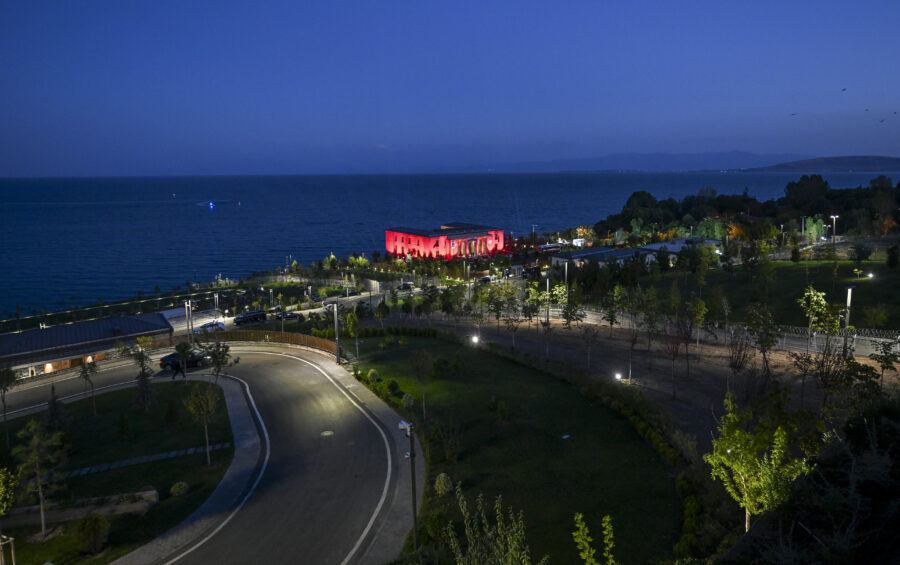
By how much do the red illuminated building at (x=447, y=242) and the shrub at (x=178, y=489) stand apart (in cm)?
5834

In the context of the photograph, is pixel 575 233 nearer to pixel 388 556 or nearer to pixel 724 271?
pixel 724 271

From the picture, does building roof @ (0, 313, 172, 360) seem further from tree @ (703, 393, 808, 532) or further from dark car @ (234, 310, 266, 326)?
tree @ (703, 393, 808, 532)

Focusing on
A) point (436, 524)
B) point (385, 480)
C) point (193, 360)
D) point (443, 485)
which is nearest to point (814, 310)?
point (443, 485)

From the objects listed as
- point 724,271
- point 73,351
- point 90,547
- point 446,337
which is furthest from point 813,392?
point 73,351

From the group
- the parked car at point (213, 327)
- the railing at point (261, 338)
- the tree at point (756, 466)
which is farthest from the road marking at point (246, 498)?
the parked car at point (213, 327)

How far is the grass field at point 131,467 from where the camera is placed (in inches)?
532

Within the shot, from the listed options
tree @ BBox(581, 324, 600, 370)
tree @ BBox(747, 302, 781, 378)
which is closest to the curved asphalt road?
tree @ BBox(581, 324, 600, 370)

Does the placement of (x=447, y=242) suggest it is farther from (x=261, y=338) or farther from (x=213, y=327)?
(x=261, y=338)

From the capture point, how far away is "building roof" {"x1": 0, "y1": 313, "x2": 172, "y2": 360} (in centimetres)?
3152

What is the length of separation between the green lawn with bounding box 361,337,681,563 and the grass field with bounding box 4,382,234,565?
695 centimetres

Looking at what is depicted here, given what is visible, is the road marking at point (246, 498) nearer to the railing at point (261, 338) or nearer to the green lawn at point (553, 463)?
→ the green lawn at point (553, 463)

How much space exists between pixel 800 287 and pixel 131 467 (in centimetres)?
4176

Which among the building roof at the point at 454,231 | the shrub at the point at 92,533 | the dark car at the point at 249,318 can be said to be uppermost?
the building roof at the point at 454,231

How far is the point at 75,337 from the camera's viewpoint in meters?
33.7
